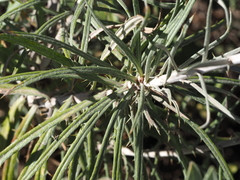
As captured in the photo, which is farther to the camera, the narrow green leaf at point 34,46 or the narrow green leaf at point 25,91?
the narrow green leaf at point 25,91

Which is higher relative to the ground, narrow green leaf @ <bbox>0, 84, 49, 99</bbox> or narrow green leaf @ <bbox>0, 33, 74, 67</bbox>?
narrow green leaf @ <bbox>0, 33, 74, 67</bbox>

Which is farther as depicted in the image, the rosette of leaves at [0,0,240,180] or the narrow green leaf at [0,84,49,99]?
the narrow green leaf at [0,84,49,99]

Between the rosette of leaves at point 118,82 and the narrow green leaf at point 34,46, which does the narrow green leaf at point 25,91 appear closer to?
the rosette of leaves at point 118,82

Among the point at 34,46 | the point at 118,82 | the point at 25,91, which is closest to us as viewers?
the point at 34,46

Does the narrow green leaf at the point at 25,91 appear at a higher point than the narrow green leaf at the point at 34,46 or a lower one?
lower

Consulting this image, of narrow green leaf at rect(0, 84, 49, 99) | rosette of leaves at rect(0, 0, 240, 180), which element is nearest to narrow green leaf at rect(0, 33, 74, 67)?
rosette of leaves at rect(0, 0, 240, 180)

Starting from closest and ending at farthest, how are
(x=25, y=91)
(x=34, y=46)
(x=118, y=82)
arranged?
(x=34, y=46) < (x=118, y=82) < (x=25, y=91)

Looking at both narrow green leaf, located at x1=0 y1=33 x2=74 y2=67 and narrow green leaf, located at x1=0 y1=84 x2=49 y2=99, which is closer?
narrow green leaf, located at x1=0 y1=33 x2=74 y2=67

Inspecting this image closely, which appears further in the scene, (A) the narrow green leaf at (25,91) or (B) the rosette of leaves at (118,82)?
(A) the narrow green leaf at (25,91)

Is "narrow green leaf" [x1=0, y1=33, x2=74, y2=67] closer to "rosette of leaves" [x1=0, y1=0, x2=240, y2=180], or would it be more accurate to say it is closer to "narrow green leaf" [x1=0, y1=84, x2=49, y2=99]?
"rosette of leaves" [x1=0, y1=0, x2=240, y2=180]

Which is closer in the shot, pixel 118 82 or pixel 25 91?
pixel 118 82

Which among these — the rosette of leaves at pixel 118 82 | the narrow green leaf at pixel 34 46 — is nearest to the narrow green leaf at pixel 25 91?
the rosette of leaves at pixel 118 82
